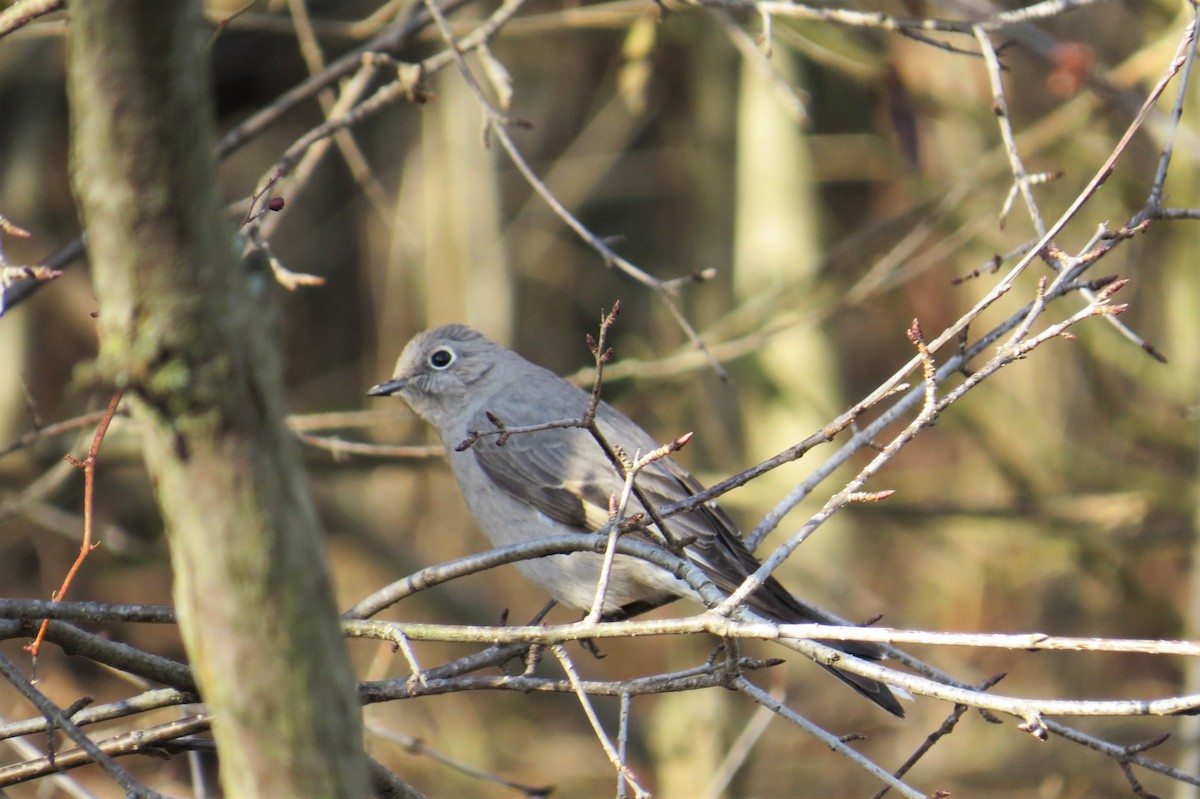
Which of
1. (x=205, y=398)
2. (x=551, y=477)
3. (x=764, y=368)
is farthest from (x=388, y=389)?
(x=205, y=398)

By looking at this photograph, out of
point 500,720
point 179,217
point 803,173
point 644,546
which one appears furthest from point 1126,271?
point 179,217

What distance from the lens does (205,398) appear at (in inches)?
62.7

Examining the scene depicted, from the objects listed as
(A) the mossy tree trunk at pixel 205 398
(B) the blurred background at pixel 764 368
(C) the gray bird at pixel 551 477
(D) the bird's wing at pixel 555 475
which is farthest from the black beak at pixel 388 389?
(A) the mossy tree trunk at pixel 205 398

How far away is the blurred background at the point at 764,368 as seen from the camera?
699cm

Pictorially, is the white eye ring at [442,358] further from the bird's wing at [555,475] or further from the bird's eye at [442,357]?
the bird's wing at [555,475]

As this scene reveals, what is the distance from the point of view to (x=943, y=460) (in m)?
12.8

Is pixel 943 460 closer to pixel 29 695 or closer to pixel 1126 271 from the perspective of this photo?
pixel 1126 271

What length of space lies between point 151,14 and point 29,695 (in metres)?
1.65

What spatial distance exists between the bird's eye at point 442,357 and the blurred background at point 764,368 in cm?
29

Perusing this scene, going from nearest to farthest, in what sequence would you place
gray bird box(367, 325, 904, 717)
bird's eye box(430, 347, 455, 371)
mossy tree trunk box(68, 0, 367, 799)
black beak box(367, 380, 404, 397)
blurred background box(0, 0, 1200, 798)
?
mossy tree trunk box(68, 0, 367, 799)
gray bird box(367, 325, 904, 717)
black beak box(367, 380, 404, 397)
bird's eye box(430, 347, 455, 371)
blurred background box(0, 0, 1200, 798)

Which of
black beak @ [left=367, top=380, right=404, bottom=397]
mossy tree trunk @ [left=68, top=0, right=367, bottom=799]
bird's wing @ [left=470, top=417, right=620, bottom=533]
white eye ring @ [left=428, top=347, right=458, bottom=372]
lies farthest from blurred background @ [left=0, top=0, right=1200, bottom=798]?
mossy tree trunk @ [left=68, top=0, right=367, bottom=799]

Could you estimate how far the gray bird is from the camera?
4746 millimetres

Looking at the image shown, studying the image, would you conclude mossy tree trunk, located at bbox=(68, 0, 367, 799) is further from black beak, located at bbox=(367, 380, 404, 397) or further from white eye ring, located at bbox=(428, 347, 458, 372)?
white eye ring, located at bbox=(428, 347, 458, 372)

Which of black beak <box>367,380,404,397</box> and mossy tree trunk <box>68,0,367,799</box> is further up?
mossy tree trunk <box>68,0,367,799</box>
